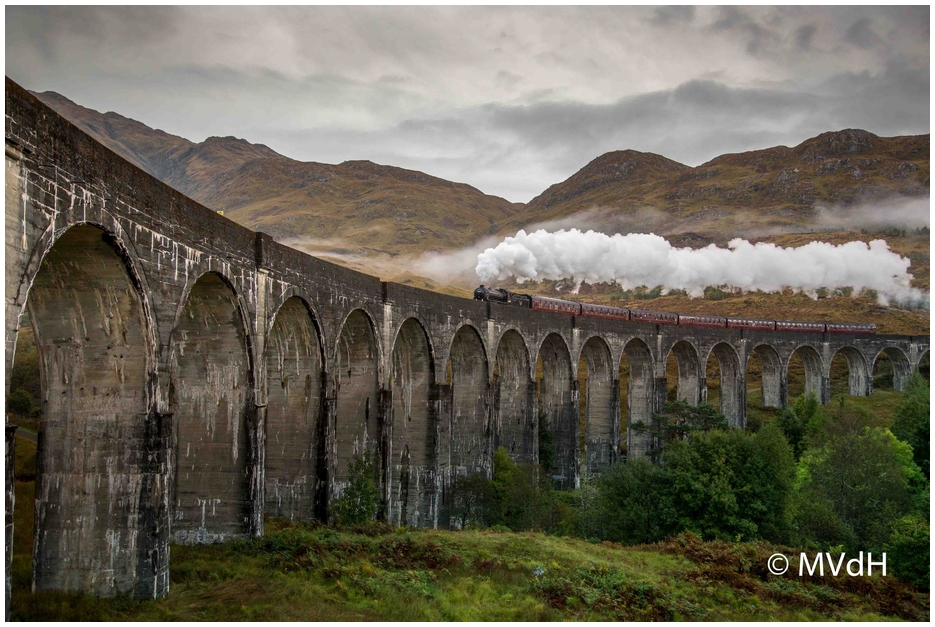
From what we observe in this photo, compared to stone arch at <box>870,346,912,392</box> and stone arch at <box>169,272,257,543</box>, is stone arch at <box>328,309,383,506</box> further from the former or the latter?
stone arch at <box>870,346,912,392</box>

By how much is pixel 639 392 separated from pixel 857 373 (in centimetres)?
3048

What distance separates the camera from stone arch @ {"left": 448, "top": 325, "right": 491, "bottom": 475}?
2984 cm

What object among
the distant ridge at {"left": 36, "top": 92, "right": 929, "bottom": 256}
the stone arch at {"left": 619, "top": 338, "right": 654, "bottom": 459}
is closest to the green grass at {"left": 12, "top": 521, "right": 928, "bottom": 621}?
the stone arch at {"left": 619, "top": 338, "right": 654, "bottom": 459}

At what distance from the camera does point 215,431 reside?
15.2 metres

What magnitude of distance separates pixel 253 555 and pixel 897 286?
10124 cm

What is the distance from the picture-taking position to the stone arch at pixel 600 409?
1565 inches

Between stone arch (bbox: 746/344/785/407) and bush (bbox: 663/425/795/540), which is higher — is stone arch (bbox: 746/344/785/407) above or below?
above

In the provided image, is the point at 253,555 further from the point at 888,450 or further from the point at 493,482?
the point at 888,450

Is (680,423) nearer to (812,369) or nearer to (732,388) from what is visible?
(732,388)

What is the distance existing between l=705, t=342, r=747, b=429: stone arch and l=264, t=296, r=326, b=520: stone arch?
37.3m

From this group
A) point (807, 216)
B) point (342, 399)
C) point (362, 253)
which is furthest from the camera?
point (362, 253)

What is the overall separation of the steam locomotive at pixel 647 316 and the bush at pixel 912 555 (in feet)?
61.1

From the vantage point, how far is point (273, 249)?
1656 centimetres

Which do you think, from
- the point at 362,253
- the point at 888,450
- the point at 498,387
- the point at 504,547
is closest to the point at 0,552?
the point at 504,547
